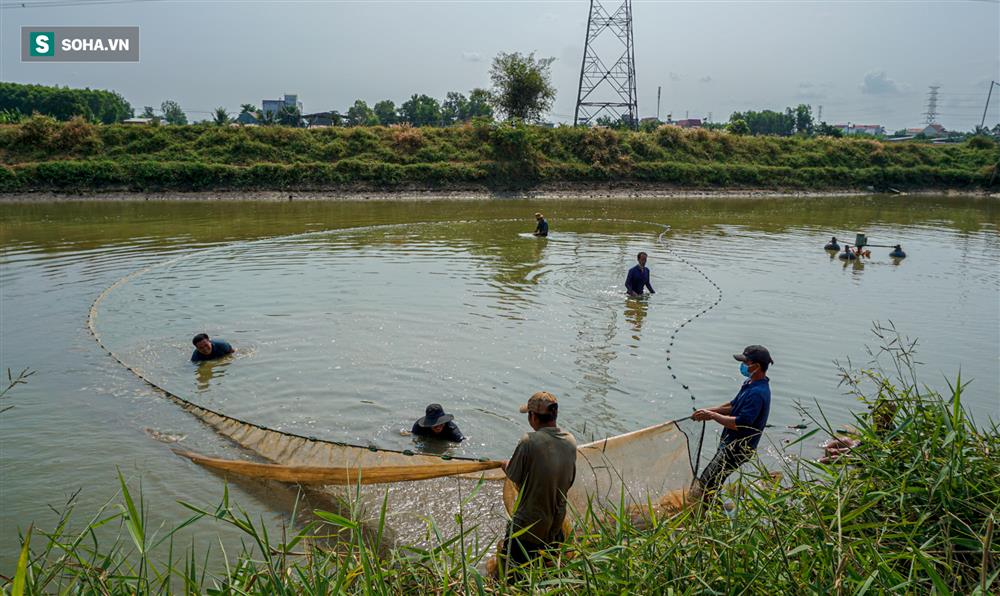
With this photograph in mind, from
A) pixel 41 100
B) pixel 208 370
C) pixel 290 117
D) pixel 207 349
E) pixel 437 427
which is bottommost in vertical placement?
pixel 208 370

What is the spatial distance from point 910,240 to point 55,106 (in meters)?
111

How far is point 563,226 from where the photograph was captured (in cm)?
2845

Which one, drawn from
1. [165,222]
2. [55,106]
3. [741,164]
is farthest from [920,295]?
[55,106]

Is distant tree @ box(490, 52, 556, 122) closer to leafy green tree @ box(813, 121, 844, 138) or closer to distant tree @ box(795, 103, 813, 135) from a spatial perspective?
leafy green tree @ box(813, 121, 844, 138)

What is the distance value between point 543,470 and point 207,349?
762 centimetres

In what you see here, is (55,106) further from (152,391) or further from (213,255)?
(152,391)

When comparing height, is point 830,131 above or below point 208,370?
above

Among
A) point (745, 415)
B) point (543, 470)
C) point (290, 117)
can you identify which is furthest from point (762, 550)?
point (290, 117)

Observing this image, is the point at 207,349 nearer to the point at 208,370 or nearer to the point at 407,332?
the point at 208,370

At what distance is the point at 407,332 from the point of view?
38.8 ft

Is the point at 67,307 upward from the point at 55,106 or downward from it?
downward

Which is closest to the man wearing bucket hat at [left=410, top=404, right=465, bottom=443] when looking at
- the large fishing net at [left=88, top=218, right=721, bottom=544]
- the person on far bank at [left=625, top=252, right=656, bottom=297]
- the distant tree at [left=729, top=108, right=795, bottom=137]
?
the large fishing net at [left=88, top=218, right=721, bottom=544]

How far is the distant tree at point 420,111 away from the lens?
367 ft

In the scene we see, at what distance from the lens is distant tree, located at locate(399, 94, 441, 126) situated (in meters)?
112
